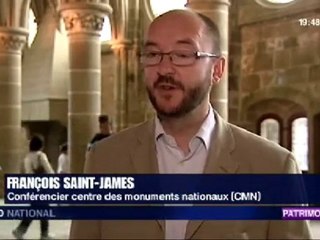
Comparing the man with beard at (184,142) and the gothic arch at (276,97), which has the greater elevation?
the gothic arch at (276,97)

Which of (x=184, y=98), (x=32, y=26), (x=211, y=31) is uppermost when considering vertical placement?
(x=32, y=26)

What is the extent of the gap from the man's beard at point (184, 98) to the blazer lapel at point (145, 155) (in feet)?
0.29

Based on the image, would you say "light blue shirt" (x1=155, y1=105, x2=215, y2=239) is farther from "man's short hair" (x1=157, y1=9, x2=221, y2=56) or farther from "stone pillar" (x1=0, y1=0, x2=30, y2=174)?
"stone pillar" (x1=0, y1=0, x2=30, y2=174)

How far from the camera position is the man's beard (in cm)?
158

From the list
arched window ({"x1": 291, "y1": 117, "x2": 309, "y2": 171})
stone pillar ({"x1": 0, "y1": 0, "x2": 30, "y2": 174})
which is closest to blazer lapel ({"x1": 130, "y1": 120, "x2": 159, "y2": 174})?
arched window ({"x1": 291, "y1": 117, "x2": 309, "y2": 171})

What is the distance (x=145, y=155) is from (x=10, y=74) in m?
8.69

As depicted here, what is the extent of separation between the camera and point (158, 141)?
1.65 metres

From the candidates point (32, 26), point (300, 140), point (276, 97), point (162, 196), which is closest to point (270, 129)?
point (276, 97)

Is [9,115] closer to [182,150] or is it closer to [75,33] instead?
[75,33]

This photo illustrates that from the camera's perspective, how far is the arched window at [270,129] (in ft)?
30.1

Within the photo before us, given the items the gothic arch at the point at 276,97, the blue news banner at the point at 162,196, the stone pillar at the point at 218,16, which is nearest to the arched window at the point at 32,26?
the gothic arch at the point at 276,97

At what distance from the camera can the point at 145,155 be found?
1.63 metres

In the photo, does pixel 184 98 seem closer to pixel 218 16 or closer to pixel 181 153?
pixel 181 153

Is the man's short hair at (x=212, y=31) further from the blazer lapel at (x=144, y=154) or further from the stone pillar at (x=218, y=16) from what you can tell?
the stone pillar at (x=218, y=16)
